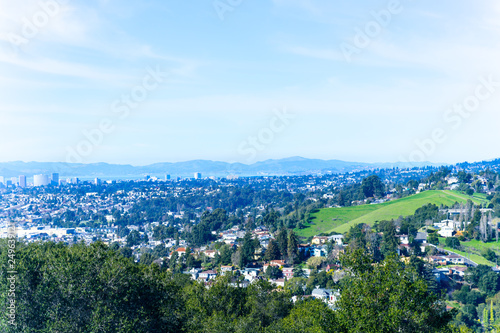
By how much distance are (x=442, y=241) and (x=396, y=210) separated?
44.1 ft

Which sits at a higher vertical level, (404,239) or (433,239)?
(433,239)

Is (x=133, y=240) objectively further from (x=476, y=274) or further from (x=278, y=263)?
(x=476, y=274)

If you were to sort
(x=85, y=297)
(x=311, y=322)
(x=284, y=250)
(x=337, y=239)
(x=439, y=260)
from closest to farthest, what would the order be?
(x=85, y=297) < (x=311, y=322) < (x=439, y=260) < (x=284, y=250) < (x=337, y=239)

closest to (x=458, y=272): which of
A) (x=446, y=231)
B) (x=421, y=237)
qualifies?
(x=421, y=237)

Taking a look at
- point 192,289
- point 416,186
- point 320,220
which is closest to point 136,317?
point 192,289

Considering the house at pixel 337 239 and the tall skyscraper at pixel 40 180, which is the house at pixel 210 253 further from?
the tall skyscraper at pixel 40 180

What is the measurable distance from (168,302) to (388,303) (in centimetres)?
630

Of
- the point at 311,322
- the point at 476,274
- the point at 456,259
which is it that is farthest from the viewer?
the point at 456,259

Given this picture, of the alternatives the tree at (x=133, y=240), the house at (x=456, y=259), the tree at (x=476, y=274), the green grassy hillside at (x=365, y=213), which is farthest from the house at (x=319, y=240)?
the tree at (x=133, y=240)

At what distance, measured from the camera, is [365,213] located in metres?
57.8

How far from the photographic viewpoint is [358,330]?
7551 millimetres

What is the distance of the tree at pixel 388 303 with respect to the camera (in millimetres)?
7547

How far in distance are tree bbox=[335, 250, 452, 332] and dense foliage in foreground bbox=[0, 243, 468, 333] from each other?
2 cm

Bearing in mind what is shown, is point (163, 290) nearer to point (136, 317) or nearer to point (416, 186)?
point (136, 317)
